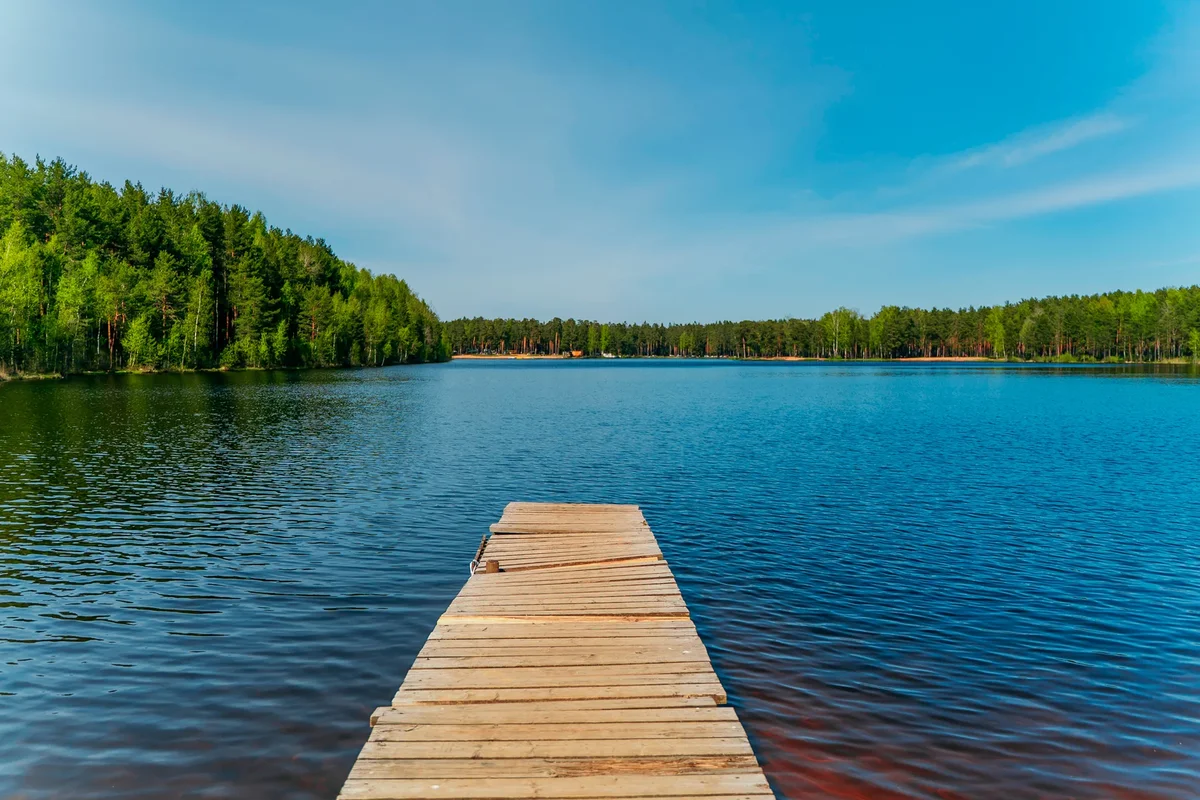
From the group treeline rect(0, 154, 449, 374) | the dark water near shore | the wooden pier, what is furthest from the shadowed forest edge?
the wooden pier

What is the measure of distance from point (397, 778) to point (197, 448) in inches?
1399

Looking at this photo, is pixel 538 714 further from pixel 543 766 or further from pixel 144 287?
pixel 144 287

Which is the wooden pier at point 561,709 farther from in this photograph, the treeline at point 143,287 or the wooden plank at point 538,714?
the treeline at point 143,287

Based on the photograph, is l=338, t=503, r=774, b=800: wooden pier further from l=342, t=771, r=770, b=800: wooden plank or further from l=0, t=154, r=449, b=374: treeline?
l=0, t=154, r=449, b=374: treeline

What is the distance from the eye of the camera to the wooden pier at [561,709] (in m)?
6.18

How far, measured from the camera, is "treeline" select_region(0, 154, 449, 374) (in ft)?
275

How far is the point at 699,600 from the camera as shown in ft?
49.3

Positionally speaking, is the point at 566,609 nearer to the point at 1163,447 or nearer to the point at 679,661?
the point at 679,661

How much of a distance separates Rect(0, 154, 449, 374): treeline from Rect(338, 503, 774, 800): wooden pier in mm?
90462

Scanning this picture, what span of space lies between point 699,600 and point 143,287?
111m

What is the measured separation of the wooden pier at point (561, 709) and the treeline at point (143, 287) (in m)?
90.5

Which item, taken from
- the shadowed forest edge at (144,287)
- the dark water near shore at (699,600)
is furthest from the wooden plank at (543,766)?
the shadowed forest edge at (144,287)

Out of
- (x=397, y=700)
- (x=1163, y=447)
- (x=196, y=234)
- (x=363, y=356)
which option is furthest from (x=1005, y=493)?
(x=363, y=356)

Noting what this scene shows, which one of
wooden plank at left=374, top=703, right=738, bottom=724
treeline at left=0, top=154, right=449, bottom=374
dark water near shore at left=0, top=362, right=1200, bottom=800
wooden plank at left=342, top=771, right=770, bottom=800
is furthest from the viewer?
treeline at left=0, top=154, right=449, bottom=374
